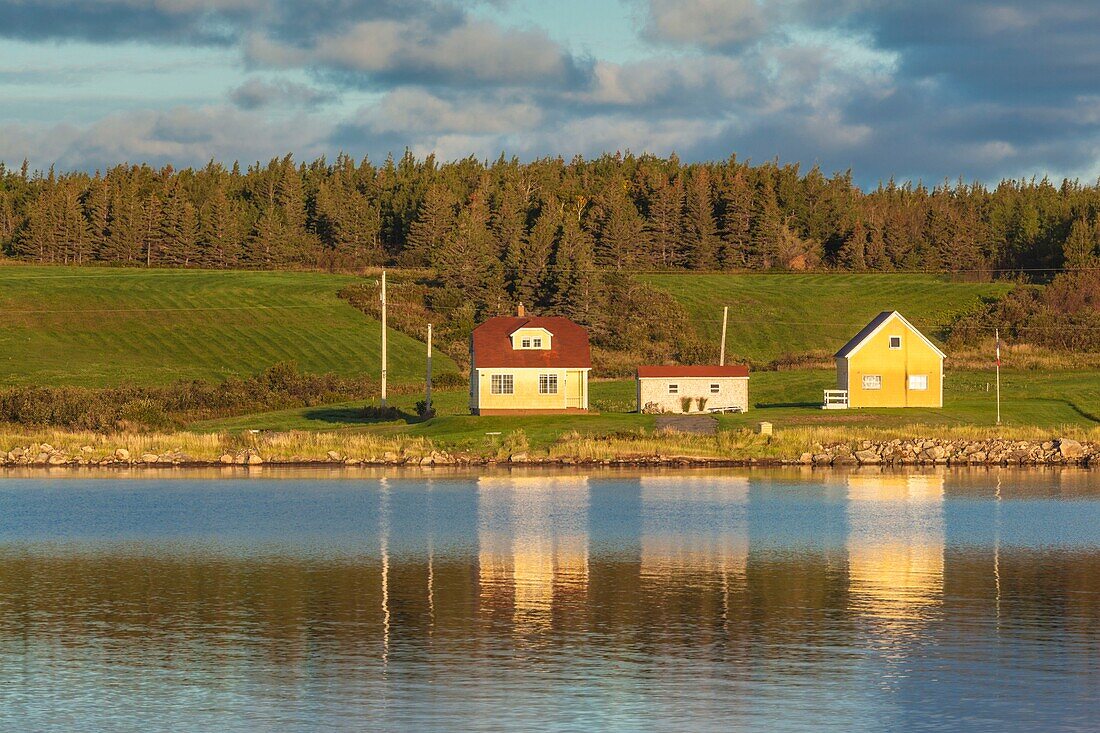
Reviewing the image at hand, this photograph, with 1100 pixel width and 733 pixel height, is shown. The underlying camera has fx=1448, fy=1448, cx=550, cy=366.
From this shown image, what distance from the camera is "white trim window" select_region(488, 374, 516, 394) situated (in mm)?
86500

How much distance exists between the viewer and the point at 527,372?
87.0 meters

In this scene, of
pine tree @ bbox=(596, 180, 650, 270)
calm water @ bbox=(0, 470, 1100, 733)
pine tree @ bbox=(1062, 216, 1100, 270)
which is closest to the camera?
calm water @ bbox=(0, 470, 1100, 733)

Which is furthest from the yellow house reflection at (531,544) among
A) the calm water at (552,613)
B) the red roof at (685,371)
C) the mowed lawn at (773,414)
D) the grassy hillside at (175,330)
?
the grassy hillside at (175,330)

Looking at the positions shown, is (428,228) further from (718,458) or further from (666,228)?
(718,458)

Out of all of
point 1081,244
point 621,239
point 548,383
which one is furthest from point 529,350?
point 1081,244

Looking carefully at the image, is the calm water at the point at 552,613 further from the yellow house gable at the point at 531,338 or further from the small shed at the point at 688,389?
the yellow house gable at the point at 531,338

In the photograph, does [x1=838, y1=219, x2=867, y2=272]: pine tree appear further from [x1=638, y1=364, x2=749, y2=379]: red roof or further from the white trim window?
the white trim window

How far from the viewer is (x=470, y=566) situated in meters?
37.5

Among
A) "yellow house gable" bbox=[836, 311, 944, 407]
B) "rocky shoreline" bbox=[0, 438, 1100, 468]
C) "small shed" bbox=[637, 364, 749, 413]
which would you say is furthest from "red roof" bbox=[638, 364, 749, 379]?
"rocky shoreline" bbox=[0, 438, 1100, 468]

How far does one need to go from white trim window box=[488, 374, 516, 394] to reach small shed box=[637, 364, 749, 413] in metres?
7.60

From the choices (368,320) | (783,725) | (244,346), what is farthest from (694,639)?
(368,320)

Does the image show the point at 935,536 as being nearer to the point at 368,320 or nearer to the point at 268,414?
the point at 268,414

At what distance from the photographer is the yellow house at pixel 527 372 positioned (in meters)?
86.4

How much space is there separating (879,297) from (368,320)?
184 ft
